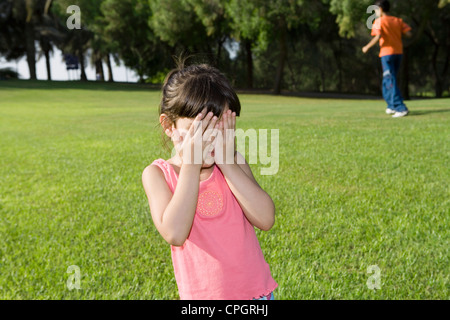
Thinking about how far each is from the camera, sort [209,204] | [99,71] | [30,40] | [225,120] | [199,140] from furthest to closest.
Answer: [99,71]
[30,40]
[209,204]
[225,120]
[199,140]

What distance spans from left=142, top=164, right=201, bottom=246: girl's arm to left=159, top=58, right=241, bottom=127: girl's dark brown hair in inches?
11.3

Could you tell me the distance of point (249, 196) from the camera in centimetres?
178

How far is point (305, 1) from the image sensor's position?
102ft

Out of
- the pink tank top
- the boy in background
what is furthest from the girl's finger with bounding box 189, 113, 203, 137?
the boy in background

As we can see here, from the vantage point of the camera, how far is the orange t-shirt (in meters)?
10.4

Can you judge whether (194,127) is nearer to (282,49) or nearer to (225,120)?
(225,120)

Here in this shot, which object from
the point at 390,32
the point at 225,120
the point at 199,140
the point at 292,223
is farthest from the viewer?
the point at 390,32

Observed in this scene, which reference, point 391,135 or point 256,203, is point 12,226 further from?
point 391,135

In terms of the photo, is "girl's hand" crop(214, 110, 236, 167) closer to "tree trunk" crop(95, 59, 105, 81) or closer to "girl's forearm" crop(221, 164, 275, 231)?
"girl's forearm" crop(221, 164, 275, 231)

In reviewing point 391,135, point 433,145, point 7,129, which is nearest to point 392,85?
point 391,135

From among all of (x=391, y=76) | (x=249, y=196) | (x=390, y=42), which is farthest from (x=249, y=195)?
(x=390, y=42)

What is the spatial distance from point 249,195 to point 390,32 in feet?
33.3

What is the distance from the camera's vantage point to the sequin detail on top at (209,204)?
1854mm

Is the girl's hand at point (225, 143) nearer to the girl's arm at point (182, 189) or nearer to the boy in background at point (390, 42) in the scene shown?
the girl's arm at point (182, 189)
